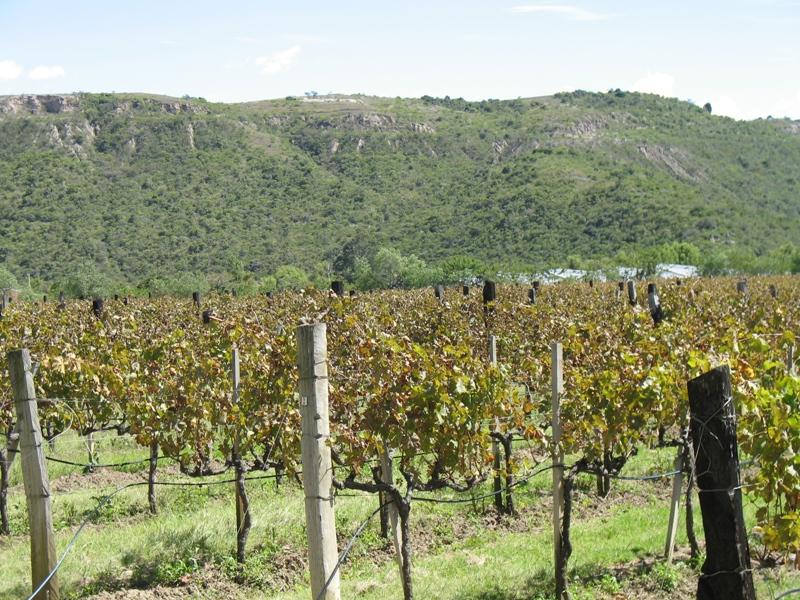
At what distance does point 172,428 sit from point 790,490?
6.26 metres

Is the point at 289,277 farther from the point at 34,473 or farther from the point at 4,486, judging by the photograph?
the point at 34,473

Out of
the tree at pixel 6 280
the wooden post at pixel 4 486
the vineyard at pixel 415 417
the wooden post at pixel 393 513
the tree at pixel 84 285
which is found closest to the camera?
the vineyard at pixel 415 417

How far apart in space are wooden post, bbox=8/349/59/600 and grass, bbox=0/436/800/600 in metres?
2.04

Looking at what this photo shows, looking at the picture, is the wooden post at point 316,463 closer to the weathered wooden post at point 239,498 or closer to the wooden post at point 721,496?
the wooden post at point 721,496

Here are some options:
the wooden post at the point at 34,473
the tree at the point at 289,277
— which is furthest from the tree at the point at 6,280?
the wooden post at the point at 34,473

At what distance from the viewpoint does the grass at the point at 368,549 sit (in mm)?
7398

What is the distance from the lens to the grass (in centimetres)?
740

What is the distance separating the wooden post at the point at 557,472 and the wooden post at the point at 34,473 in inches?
155

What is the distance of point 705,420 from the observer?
160 inches

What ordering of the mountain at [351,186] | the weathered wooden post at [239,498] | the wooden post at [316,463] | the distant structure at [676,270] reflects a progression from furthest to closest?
the mountain at [351,186] < the distant structure at [676,270] < the weathered wooden post at [239,498] < the wooden post at [316,463]

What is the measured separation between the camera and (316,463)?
4711 millimetres

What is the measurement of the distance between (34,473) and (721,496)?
4.37 meters

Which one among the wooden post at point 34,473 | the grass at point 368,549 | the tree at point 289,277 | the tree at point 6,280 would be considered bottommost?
the tree at point 289,277

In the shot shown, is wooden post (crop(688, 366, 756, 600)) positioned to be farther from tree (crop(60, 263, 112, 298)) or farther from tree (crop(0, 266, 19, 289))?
tree (crop(0, 266, 19, 289))
